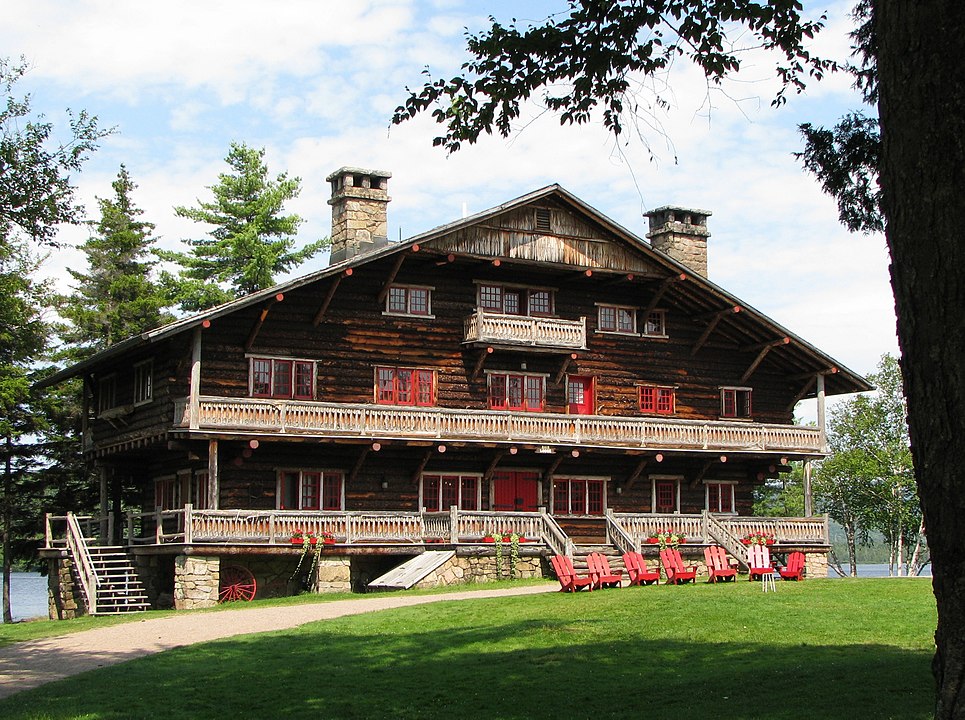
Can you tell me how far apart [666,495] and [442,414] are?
939 centimetres

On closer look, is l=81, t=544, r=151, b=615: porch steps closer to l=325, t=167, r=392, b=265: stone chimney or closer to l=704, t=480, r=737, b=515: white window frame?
l=325, t=167, r=392, b=265: stone chimney

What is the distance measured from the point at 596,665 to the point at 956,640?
33.2 feet

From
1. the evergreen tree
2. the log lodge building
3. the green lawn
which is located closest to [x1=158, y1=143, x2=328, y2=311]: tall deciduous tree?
the evergreen tree

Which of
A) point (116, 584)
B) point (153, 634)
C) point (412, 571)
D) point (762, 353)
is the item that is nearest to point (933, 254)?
point (153, 634)

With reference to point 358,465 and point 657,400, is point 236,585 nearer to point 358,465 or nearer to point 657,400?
point 358,465

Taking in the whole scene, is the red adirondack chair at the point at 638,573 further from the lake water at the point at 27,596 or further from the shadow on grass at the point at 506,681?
the lake water at the point at 27,596

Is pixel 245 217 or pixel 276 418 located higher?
pixel 245 217

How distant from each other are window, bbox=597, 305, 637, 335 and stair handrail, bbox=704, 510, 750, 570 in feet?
22.4

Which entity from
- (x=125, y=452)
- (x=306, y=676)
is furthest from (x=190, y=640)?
(x=125, y=452)

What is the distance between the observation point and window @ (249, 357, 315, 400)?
35281 millimetres

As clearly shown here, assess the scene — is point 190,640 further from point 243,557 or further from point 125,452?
point 125,452

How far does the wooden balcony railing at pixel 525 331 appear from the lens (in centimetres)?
3703

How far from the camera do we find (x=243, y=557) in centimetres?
3309

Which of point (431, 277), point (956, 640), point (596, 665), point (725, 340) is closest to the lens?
point (956, 640)
